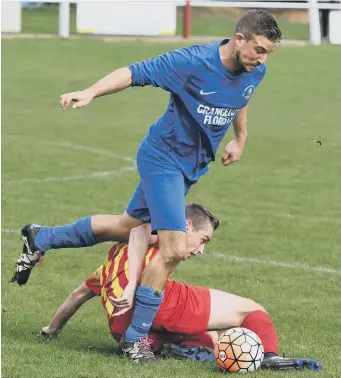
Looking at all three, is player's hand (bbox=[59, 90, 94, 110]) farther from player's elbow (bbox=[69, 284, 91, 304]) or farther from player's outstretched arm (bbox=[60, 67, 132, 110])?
player's elbow (bbox=[69, 284, 91, 304])

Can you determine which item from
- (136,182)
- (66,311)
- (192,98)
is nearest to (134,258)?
(66,311)

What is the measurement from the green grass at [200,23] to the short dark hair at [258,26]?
2345 centimetres

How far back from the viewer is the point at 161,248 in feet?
24.0

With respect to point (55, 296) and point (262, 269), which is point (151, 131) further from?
point (262, 269)

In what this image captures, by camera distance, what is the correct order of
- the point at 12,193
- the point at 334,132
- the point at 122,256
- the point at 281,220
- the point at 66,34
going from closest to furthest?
the point at 122,256 < the point at 281,220 < the point at 12,193 < the point at 334,132 < the point at 66,34

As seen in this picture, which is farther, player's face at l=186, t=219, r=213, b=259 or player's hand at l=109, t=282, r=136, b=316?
player's face at l=186, t=219, r=213, b=259

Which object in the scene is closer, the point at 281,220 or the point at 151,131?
the point at 151,131

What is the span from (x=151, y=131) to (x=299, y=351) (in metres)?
1.83

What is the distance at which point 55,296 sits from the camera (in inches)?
355

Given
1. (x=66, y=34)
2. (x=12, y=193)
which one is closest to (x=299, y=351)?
(x=12, y=193)

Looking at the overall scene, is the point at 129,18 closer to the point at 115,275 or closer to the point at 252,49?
the point at 252,49

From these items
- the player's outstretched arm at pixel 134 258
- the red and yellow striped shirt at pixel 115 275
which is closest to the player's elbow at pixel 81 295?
the red and yellow striped shirt at pixel 115 275

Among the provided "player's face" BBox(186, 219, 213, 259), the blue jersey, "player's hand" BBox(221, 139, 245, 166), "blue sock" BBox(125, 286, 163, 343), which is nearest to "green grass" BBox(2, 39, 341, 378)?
"blue sock" BBox(125, 286, 163, 343)

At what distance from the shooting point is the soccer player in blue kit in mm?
7230
